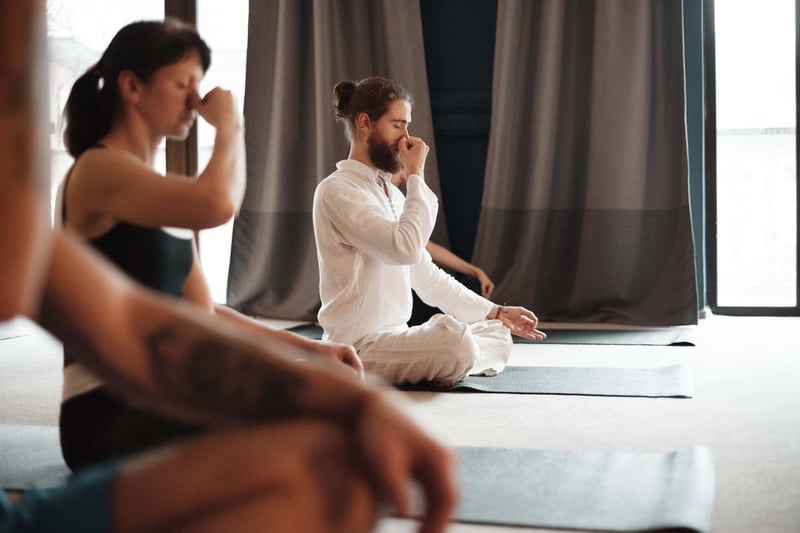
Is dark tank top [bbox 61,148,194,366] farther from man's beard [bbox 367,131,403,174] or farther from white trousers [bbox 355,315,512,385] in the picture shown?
man's beard [bbox 367,131,403,174]

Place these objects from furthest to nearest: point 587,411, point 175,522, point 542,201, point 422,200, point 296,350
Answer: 1. point 542,201
2. point 422,200
3. point 587,411
4. point 296,350
5. point 175,522

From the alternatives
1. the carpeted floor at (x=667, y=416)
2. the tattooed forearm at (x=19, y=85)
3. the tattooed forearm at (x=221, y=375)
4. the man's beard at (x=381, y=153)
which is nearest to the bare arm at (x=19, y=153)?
the tattooed forearm at (x=19, y=85)

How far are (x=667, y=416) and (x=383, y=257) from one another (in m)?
0.88

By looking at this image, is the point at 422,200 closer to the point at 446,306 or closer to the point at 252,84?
the point at 446,306

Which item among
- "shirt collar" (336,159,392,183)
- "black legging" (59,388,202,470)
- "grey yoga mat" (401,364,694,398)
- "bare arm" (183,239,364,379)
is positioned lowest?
"grey yoga mat" (401,364,694,398)

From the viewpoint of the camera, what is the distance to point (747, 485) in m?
1.71

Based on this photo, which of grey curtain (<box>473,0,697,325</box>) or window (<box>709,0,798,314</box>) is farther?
window (<box>709,0,798,314</box>)

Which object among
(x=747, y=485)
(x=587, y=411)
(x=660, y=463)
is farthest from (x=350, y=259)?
(x=747, y=485)

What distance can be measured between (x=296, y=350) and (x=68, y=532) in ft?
2.91

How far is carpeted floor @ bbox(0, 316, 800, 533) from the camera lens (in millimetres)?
1654

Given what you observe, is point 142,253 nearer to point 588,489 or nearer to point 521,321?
point 588,489

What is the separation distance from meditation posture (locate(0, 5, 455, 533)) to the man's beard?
2178 mm

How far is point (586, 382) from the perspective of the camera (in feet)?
9.13

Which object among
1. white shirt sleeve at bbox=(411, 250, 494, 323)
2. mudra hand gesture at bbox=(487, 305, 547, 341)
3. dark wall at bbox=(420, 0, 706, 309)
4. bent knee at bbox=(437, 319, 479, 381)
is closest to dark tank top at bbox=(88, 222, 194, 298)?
bent knee at bbox=(437, 319, 479, 381)
